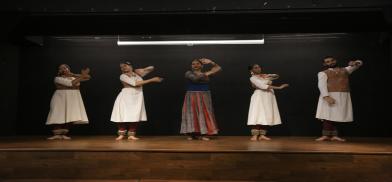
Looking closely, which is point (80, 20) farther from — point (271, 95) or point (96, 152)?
point (271, 95)

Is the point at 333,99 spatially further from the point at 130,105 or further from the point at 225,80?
the point at 130,105

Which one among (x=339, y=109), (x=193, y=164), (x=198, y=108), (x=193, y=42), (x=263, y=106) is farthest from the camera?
(x=193, y=42)

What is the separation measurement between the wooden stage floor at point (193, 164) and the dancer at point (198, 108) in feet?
3.47

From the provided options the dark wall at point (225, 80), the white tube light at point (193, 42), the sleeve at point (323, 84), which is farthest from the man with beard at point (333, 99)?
the white tube light at point (193, 42)

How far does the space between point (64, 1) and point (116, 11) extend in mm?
688

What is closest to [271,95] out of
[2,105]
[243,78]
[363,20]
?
[243,78]

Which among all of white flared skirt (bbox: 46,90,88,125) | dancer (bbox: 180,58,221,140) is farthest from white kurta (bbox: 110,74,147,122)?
dancer (bbox: 180,58,221,140)

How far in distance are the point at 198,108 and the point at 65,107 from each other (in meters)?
1.87

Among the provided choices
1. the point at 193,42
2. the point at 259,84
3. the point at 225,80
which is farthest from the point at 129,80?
the point at 259,84

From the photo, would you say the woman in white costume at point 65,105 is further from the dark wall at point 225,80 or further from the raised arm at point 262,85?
the raised arm at point 262,85

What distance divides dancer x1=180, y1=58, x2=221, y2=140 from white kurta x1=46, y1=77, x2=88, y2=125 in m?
1.50

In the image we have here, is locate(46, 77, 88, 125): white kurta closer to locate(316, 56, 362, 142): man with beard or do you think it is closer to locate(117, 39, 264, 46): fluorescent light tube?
locate(117, 39, 264, 46): fluorescent light tube

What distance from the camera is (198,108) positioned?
15.9ft

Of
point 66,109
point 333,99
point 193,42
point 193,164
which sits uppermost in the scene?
point 193,42
